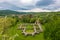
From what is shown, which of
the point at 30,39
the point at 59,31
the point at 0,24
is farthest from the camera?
the point at 0,24

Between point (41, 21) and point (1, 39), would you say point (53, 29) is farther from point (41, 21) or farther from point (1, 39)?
point (41, 21)

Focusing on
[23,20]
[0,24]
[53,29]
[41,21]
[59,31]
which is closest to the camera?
[59,31]

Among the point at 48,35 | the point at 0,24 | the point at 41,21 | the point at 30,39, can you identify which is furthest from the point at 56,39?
the point at 41,21

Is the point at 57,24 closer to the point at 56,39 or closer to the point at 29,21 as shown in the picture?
the point at 56,39

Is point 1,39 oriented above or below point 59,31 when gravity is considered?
below

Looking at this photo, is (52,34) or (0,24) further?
(0,24)

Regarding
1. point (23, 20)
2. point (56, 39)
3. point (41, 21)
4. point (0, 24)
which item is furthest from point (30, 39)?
point (23, 20)

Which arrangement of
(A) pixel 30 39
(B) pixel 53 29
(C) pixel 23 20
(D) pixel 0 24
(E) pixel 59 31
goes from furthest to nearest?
1. (C) pixel 23 20
2. (D) pixel 0 24
3. (A) pixel 30 39
4. (B) pixel 53 29
5. (E) pixel 59 31

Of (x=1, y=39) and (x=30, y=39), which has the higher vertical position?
(x=1, y=39)

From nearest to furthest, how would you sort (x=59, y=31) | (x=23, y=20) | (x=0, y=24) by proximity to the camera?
(x=59, y=31), (x=0, y=24), (x=23, y=20)
